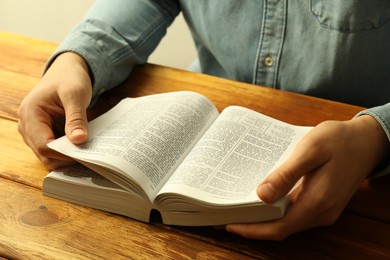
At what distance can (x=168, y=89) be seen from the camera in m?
1.00

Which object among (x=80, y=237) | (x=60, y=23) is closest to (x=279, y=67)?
(x=80, y=237)

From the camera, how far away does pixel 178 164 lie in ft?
2.48

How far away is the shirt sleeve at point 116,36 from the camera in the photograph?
3.18ft

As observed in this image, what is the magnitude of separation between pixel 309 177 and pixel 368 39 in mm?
367

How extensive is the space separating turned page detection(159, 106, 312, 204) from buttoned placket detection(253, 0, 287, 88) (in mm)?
210

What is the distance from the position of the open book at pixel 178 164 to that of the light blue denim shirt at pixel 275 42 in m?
0.21

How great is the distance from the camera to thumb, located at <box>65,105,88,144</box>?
Result: 2.51 ft

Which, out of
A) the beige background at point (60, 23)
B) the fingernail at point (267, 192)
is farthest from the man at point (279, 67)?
the beige background at point (60, 23)

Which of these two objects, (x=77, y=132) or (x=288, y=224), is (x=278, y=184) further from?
(x=77, y=132)

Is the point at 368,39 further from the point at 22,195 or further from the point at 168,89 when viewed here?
the point at 22,195

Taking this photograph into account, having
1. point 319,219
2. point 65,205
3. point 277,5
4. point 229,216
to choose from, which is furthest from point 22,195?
point 277,5

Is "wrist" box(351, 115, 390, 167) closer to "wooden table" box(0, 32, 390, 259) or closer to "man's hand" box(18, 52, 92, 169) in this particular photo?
"wooden table" box(0, 32, 390, 259)

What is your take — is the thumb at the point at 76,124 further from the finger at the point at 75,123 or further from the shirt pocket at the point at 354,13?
the shirt pocket at the point at 354,13

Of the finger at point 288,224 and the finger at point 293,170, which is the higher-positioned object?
the finger at point 293,170
